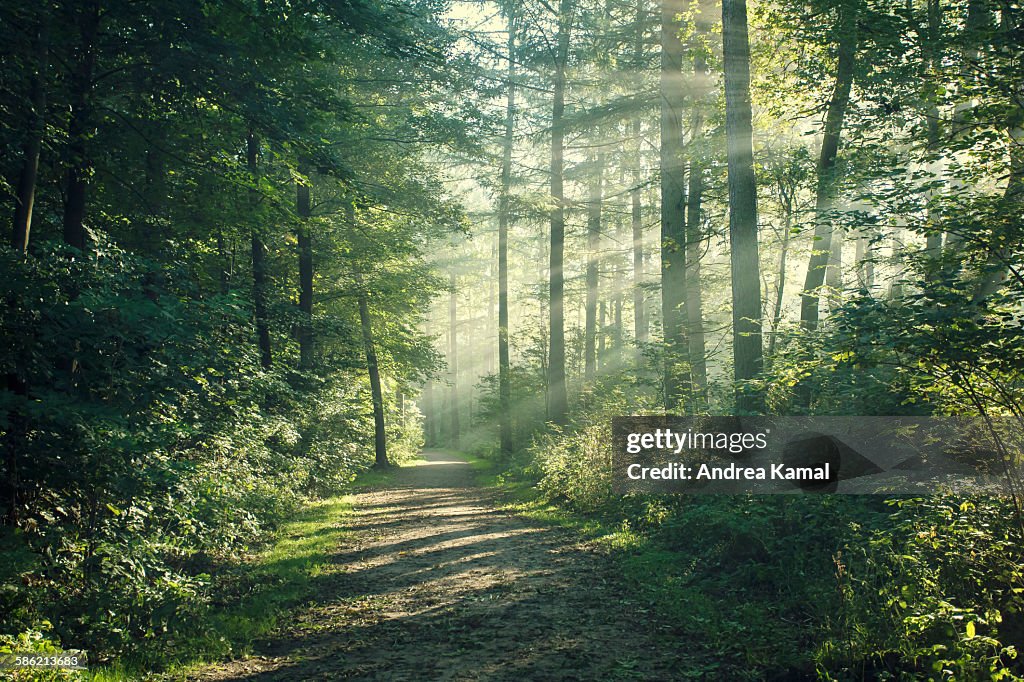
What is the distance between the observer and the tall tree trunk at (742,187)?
931 cm

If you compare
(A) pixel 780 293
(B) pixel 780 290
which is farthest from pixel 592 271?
(A) pixel 780 293

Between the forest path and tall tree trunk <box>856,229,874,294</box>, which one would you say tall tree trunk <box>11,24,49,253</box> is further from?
tall tree trunk <box>856,229,874,294</box>

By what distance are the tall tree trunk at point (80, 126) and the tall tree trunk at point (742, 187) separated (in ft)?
28.8

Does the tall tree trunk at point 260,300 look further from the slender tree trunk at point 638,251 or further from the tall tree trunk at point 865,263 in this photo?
the slender tree trunk at point 638,251

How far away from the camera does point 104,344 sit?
599 cm

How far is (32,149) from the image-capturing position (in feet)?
21.4

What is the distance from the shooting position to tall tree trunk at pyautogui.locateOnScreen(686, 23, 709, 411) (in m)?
12.6

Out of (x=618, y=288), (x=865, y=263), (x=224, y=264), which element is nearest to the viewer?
(x=865, y=263)

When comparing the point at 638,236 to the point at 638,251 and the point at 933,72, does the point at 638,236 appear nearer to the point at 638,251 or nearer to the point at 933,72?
the point at 638,251

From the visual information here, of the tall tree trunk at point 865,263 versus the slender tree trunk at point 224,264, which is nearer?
the tall tree trunk at point 865,263

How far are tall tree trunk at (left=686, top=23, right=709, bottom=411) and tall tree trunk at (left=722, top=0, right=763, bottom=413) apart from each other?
1.59 m

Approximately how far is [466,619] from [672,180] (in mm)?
10273

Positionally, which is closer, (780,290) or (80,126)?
(80,126)

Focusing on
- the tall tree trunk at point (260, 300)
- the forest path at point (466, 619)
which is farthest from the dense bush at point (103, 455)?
the tall tree trunk at point (260, 300)
